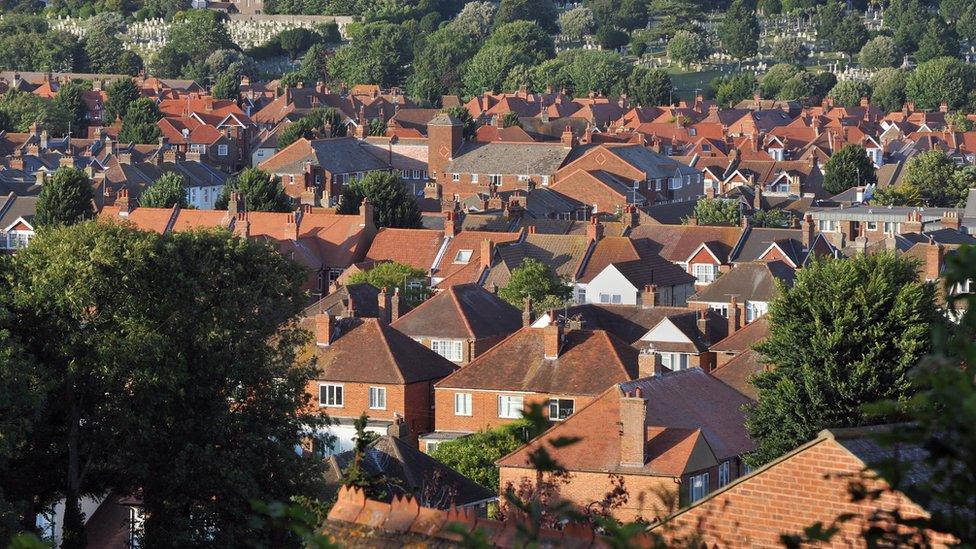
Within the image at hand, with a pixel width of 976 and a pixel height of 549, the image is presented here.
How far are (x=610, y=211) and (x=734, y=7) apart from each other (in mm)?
90278

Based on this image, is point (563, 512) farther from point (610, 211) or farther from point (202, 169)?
point (202, 169)

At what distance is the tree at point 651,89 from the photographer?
140375mm

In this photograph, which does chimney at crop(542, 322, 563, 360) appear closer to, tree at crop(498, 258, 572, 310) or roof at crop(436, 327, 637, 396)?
roof at crop(436, 327, 637, 396)

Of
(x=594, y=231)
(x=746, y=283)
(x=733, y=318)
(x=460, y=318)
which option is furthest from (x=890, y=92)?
(x=460, y=318)

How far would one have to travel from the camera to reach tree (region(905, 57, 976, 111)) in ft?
449

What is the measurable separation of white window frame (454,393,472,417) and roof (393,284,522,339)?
19.7ft

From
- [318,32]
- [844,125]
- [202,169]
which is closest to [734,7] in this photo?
[318,32]

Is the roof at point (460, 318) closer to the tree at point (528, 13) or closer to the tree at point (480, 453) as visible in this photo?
the tree at point (480, 453)

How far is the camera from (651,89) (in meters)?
140

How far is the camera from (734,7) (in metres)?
170

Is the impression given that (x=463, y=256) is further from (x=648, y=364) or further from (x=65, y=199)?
(x=648, y=364)

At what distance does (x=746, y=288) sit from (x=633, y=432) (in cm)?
2791

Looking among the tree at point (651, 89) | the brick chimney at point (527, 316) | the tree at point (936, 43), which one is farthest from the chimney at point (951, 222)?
the tree at point (936, 43)

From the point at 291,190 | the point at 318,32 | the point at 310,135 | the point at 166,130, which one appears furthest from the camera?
the point at 318,32
